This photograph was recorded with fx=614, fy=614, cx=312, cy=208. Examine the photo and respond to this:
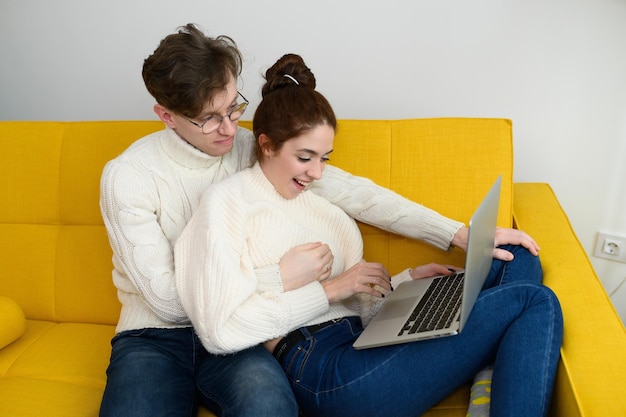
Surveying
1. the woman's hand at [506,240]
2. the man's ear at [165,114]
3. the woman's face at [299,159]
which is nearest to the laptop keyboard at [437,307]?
the woman's hand at [506,240]

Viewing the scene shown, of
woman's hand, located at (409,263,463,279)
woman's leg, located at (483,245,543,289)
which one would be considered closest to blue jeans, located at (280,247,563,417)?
woman's leg, located at (483,245,543,289)

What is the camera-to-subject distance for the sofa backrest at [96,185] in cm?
170

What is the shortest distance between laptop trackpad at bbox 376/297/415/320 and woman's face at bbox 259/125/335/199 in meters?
0.36

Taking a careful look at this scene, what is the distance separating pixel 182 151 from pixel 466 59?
0.96m

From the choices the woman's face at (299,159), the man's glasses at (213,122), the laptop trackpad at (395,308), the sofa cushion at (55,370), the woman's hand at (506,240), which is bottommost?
the sofa cushion at (55,370)

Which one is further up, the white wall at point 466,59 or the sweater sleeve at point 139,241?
the white wall at point 466,59

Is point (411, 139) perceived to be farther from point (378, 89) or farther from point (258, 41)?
point (258, 41)

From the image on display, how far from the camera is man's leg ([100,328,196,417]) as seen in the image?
132 cm

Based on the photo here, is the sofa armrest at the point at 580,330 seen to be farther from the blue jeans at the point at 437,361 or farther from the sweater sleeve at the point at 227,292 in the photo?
the sweater sleeve at the point at 227,292

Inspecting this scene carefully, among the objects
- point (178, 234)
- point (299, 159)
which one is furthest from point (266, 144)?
point (178, 234)

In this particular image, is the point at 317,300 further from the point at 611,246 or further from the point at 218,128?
the point at 611,246

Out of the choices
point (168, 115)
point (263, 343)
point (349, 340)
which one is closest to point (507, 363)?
point (349, 340)

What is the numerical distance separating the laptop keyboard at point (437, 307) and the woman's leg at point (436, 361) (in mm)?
38

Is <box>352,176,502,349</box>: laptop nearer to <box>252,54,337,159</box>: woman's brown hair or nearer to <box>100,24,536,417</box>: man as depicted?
<box>100,24,536,417</box>: man
